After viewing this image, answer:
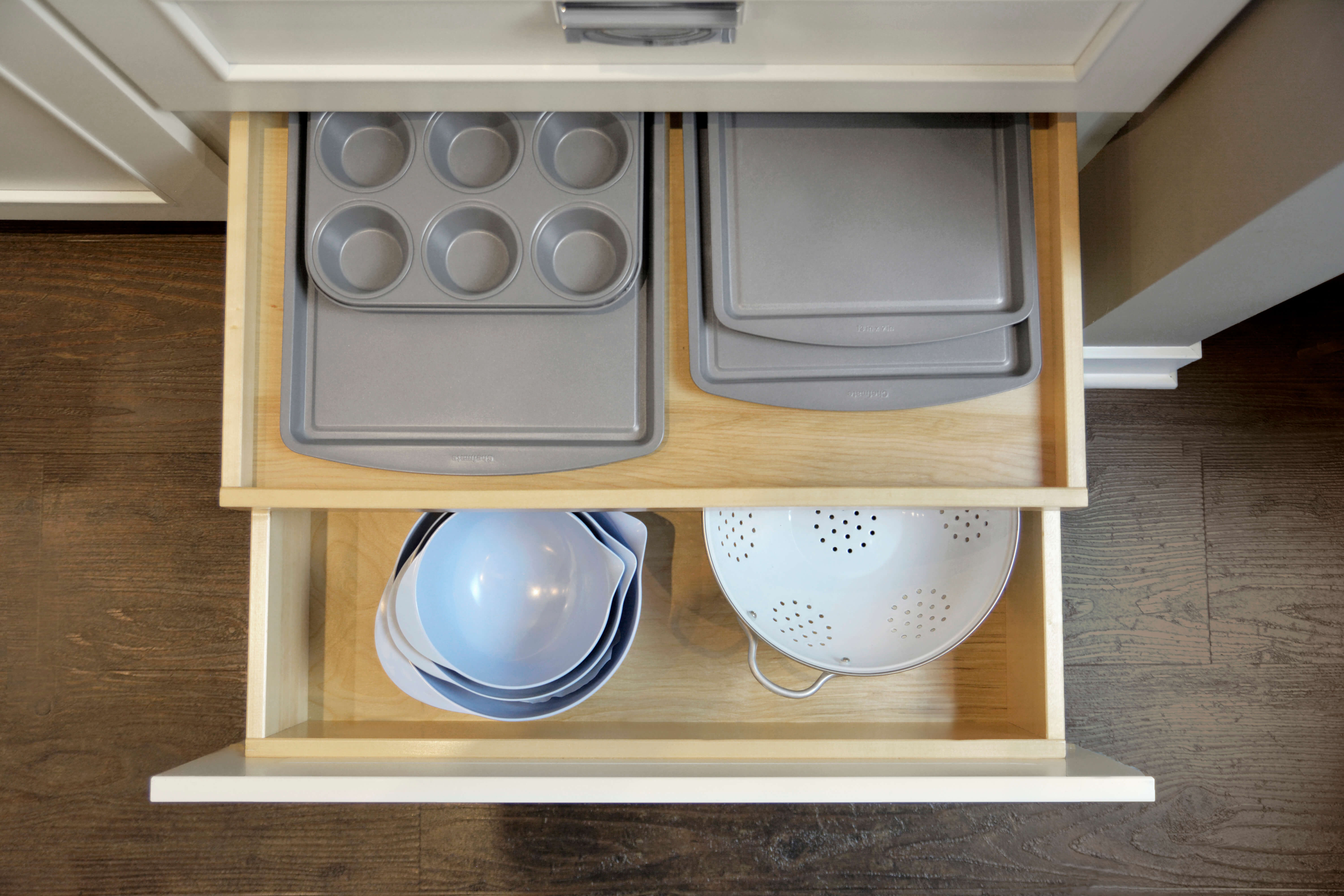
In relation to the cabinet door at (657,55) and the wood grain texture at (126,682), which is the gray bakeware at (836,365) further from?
the wood grain texture at (126,682)

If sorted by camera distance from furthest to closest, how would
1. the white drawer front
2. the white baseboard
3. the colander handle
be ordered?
1. the white baseboard
2. the colander handle
3. the white drawer front

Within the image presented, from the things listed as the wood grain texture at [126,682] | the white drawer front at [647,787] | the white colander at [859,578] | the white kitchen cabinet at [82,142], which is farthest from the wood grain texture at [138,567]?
the white colander at [859,578]

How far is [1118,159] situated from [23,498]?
158cm

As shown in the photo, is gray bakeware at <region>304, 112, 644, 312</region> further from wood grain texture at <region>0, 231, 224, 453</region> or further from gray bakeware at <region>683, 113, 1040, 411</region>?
wood grain texture at <region>0, 231, 224, 453</region>

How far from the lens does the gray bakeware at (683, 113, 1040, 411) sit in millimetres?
674

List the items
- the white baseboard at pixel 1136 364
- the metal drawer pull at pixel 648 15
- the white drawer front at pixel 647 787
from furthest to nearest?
the white baseboard at pixel 1136 364
the white drawer front at pixel 647 787
the metal drawer pull at pixel 648 15

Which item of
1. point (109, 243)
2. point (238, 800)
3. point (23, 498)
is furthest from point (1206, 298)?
point (23, 498)

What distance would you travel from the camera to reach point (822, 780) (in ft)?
2.10

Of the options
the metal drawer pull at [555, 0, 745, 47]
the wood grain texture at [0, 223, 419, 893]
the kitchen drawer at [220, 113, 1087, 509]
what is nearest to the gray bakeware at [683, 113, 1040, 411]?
the kitchen drawer at [220, 113, 1087, 509]

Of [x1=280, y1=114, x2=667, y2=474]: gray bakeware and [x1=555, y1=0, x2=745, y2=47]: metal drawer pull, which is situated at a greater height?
[x1=555, y1=0, x2=745, y2=47]: metal drawer pull

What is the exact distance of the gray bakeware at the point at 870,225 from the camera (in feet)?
2.21

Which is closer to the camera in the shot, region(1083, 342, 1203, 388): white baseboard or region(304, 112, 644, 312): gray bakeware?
region(304, 112, 644, 312): gray bakeware

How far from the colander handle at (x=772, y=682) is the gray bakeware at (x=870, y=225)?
33 centimetres

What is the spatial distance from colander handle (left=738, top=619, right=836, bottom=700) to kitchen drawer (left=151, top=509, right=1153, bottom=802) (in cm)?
5
